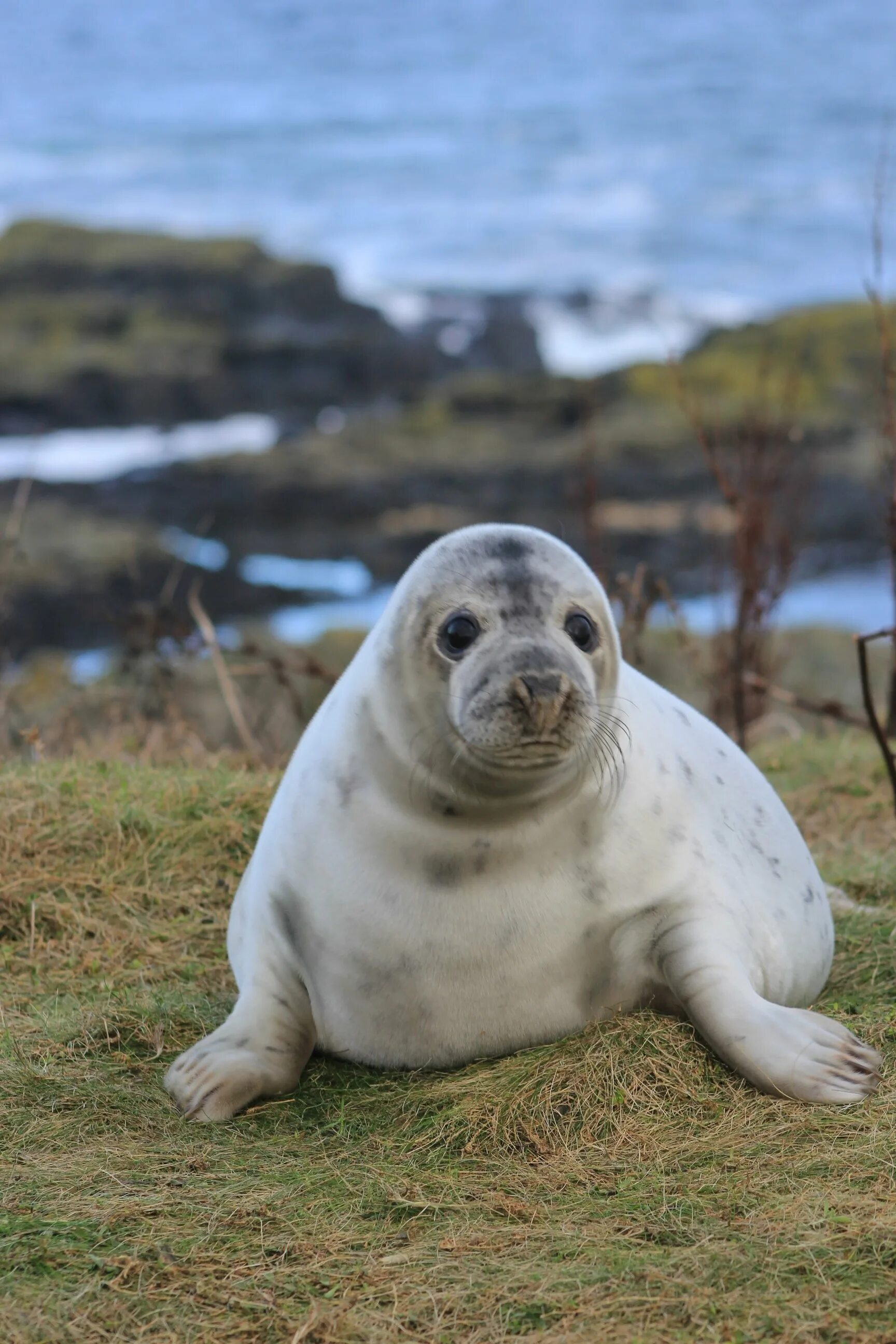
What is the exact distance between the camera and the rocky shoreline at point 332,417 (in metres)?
13.0

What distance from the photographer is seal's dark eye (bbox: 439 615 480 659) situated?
2.92 m

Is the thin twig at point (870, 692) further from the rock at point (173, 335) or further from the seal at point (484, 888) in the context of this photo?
the rock at point (173, 335)

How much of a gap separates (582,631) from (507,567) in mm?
180

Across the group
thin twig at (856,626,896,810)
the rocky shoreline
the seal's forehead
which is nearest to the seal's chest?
the seal's forehead

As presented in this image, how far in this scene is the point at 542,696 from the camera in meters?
2.69

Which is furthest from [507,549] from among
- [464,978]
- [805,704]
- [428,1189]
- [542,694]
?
[805,704]

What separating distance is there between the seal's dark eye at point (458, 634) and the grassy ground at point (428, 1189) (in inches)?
30.4

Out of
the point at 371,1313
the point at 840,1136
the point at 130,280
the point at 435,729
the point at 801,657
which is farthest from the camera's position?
the point at 130,280

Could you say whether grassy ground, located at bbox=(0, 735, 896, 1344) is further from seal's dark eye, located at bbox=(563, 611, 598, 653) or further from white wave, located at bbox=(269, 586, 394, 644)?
white wave, located at bbox=(269, 586, 394, 644)

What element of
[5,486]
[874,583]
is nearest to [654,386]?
[874,583]

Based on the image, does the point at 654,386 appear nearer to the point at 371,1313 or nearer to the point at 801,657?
the point at 801,657

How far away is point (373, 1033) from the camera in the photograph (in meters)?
3.15

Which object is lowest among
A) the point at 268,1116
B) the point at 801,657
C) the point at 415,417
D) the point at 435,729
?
the point at 415,417

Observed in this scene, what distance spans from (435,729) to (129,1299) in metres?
1.11
